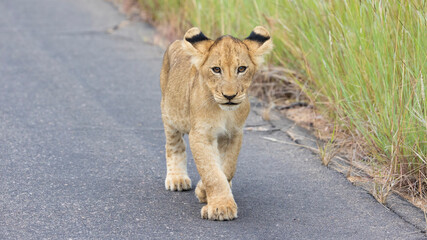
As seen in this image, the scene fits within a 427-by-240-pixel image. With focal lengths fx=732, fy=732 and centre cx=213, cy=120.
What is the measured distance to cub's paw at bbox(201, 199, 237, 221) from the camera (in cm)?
441

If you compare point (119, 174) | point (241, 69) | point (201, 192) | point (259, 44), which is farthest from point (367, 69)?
point (119, 174)

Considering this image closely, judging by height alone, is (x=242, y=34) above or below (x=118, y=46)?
above

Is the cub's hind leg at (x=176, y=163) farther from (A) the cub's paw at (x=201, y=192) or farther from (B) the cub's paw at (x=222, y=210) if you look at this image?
(B) the cub's paw at (x=222, y=210)

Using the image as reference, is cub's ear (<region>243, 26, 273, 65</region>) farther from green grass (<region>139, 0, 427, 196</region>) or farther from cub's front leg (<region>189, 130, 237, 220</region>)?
green grass (<region>139, 0, 427, 196</region>)

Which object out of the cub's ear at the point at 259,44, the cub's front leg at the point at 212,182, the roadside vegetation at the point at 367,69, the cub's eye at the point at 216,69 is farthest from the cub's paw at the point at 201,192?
the roadside vegetation at the point at 367,69

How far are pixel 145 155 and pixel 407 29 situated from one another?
2243mm

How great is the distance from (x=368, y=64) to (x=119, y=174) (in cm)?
200

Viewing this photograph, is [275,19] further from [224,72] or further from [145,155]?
[224,72]

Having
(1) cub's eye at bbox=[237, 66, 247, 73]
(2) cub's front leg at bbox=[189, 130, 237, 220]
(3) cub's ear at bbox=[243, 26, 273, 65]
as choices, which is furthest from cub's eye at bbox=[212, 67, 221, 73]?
(2) cub's front leg at bbox=[189, 130, 237, 220]

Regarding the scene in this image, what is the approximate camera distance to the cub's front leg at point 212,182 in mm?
4426

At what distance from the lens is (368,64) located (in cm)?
534

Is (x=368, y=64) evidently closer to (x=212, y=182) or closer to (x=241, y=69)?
(x=241, y=69)

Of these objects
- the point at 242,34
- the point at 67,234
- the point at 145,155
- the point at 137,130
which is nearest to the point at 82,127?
the point at 137,130

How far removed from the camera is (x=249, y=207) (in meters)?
4.76
